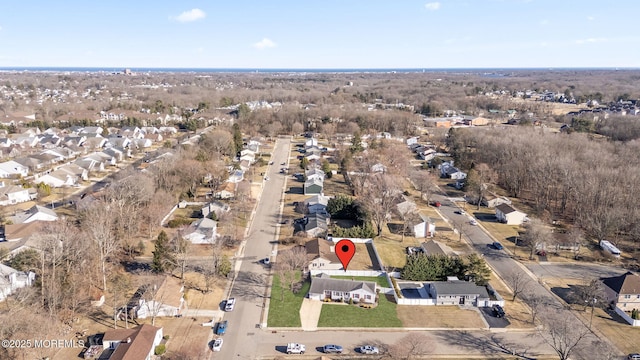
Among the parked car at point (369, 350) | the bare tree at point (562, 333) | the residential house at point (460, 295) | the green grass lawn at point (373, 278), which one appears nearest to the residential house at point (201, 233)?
the green grass lawn at point (373, 278)

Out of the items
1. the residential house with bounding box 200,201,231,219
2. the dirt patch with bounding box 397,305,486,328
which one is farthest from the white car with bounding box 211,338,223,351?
the residential house with bounding box 200,201,231,219

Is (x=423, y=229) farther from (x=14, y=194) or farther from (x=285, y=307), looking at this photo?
(x=14, y=194)

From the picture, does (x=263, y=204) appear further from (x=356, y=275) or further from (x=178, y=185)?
(x=356, y=275)

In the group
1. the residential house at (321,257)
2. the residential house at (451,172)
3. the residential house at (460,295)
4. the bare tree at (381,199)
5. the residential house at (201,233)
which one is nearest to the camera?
the residential house at (460,295)

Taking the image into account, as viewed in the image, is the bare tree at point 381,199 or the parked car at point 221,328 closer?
the parked car at point 221,328

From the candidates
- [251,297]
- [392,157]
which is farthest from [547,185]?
[251,297]

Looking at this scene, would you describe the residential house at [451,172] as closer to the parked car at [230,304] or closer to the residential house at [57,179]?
the parked car at [230,304]
